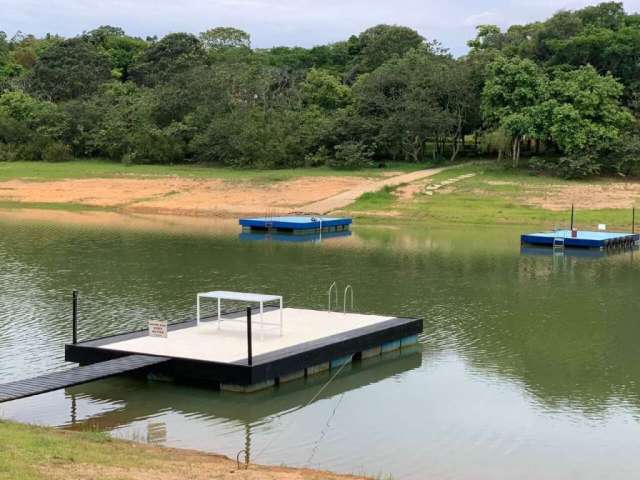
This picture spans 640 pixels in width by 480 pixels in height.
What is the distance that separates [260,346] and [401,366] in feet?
9.58

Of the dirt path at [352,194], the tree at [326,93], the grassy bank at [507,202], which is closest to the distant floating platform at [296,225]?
the grassy bank at [507,202]

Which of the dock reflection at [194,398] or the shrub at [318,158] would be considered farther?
the shrub at [318,158]

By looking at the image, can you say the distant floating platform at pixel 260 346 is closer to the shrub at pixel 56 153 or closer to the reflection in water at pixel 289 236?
the reflection in water at pixel 289 236

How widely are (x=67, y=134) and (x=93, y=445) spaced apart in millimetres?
63397

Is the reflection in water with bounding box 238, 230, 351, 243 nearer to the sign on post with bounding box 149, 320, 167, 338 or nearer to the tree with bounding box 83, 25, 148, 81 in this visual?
the sign on post with bounding box 149, 320, 167, 338

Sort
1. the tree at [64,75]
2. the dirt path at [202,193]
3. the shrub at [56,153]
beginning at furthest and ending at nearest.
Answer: the tree at [64,75] < the shrub at [56,153] < the dirt path at [202,193]

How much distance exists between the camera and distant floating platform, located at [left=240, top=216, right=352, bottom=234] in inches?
1775

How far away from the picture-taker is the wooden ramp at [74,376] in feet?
48.0

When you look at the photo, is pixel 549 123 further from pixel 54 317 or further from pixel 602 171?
pixel 54 317

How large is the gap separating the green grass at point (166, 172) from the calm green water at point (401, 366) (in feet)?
79.2

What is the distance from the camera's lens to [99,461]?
11.3m

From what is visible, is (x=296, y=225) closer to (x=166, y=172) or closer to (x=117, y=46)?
(x=166, y=172)

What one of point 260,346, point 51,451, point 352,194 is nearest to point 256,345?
point 260,346

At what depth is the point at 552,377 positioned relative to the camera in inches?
718
